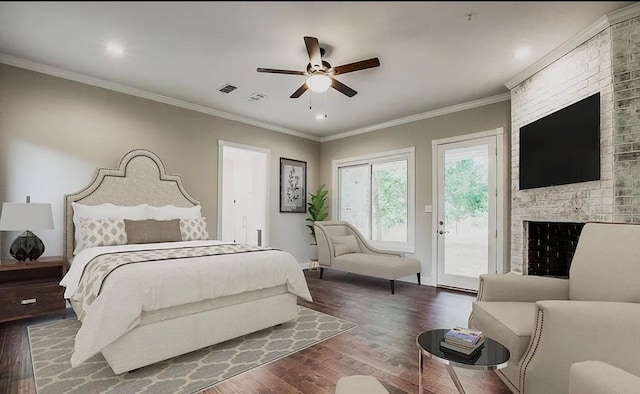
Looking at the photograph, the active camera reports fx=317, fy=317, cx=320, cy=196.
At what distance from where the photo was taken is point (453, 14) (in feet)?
1.41

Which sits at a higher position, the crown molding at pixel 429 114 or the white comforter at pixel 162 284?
the crown molding at pixel 429 114

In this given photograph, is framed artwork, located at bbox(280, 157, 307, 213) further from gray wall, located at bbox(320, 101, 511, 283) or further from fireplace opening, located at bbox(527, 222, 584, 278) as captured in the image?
fireplace opening, located at bbox(527, 222, 584, 278)

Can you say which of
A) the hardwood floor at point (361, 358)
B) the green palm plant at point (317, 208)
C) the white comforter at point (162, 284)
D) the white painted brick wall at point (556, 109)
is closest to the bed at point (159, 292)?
the white comforter at point (162, 284)

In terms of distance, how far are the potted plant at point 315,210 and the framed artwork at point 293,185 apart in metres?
0.15

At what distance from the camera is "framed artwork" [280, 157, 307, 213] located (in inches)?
221

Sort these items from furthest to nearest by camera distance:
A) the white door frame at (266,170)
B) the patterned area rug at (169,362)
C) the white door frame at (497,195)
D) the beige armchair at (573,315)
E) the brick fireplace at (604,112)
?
the white door frame at (266,170) → the white door frame at (497,195) → the brick fireplace at (604,112) → the patterned area rug at (169,362) → the beige armchair at (573,315)

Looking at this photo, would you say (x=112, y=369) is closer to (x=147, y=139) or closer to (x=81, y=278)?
(x=81, y=278)

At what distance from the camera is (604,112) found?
238 centimetres

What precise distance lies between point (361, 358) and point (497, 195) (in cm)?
286

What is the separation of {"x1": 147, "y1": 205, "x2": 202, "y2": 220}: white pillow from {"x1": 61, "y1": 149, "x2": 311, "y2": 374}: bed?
0.61 ft

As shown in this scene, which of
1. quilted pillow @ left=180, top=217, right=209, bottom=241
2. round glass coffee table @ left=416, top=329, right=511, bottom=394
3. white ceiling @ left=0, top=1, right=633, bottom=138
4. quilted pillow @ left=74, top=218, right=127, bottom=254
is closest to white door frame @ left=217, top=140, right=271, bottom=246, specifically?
white ceiling @ left=0, top=1, right=633, bottom=138

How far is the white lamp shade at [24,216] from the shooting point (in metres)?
2.78

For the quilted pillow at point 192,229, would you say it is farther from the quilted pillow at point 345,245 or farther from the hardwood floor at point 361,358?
the quilted pillow at point 345,245

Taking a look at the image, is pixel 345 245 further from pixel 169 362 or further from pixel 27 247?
pixel 27 247
